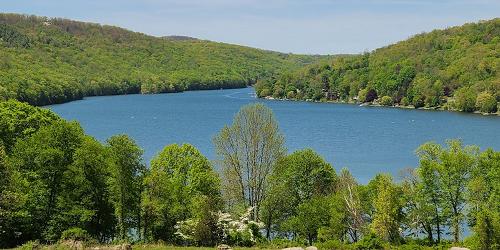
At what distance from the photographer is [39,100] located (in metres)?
192

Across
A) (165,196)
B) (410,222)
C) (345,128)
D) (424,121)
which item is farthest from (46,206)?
(424,121)

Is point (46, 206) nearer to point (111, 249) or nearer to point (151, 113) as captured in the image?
point (111, 249)

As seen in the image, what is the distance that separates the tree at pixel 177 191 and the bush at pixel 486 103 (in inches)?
5528

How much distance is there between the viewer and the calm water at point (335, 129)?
95.0 metres

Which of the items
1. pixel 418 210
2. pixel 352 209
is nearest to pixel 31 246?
pixel 352 209

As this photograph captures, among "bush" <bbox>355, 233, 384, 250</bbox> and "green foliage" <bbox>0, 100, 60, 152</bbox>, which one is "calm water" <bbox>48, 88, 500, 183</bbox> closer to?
"bush" <bbox>355, 233, 384, 250</bbox>

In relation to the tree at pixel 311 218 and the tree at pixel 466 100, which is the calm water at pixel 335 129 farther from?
the tree at pixel 311 218

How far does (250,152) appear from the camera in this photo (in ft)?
176

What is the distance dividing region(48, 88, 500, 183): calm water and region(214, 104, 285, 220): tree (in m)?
22.4

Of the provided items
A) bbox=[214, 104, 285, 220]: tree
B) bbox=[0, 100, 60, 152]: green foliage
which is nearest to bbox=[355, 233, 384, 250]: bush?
bbox=[214, 104, 285, 220]: tree

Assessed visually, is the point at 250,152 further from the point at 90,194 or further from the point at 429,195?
the point at 429,195

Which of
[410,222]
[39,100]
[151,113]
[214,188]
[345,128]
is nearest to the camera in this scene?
[410,222]

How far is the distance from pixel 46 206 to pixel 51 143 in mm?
4460

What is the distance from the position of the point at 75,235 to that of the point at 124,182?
5.08 m
